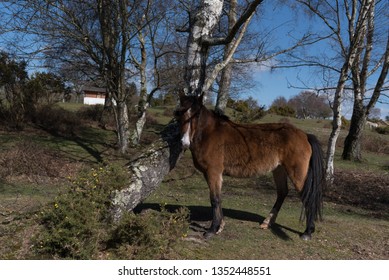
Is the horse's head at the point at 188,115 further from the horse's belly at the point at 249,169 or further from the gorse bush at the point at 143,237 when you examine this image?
the gorse bush at the point at 143,237

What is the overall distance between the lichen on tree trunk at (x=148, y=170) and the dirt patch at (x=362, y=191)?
6.62 m

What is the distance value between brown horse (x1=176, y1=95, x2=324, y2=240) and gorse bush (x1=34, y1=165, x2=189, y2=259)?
118 cm

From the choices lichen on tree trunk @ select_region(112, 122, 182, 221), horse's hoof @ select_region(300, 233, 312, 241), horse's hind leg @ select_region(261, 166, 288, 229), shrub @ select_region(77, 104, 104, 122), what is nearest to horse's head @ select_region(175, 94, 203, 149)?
lichen on tree trunk @ select_region(112, 122, 182, 221)

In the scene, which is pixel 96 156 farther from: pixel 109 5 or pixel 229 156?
pixel 229 156

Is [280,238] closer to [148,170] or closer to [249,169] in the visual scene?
[249,169]

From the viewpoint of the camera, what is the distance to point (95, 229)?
4.53 metres

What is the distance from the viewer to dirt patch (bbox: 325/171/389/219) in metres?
10.9

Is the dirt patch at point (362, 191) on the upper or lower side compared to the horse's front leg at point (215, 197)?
lower

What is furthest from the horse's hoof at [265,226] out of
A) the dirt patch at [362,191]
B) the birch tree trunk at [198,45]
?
the dirt patch at [362,191]

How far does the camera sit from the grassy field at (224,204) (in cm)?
534

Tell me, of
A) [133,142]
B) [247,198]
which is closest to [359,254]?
[247,198]

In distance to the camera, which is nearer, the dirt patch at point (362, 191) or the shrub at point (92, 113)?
the dirt patch at point (362, 191)

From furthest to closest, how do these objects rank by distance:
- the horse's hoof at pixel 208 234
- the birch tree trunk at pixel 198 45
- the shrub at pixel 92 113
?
the shrub at pixel 92 113 < the birch tree trunk at pixel 198 45 < the horse's hoof at pixel 208 234

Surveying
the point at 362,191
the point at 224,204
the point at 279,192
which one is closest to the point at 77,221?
the point at 279,192
